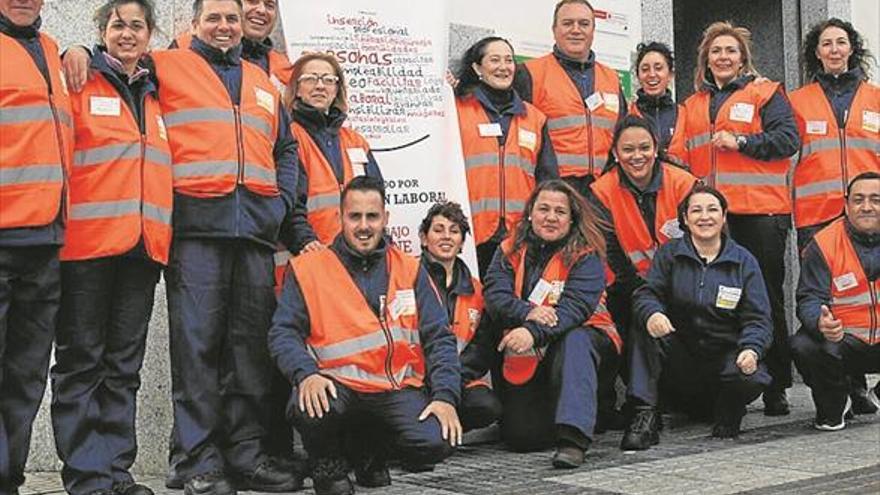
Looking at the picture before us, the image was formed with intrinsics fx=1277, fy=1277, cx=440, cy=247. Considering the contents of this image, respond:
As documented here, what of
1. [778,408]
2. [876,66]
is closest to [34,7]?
[778,408]

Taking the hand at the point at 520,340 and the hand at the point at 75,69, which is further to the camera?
the hand at the point at 520,340

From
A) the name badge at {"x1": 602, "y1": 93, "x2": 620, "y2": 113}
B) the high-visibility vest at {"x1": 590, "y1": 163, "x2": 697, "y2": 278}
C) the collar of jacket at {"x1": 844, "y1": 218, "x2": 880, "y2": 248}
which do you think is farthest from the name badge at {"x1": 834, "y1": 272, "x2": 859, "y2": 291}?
the name badge at {"x1": 602, "y1": 93, "x2": 620, "y2": 113}

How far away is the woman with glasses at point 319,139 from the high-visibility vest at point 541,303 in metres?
0.98

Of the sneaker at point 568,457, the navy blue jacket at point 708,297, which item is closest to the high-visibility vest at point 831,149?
the navy blue jacket at point 708,297

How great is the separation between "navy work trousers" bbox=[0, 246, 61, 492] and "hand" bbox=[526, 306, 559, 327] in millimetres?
2307

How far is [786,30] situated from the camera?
10023 millimetres

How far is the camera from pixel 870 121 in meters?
7.57

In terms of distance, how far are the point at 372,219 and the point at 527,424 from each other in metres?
1.58

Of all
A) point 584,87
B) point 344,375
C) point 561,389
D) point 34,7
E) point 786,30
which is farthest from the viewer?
point 786,30

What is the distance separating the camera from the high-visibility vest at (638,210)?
6.90m

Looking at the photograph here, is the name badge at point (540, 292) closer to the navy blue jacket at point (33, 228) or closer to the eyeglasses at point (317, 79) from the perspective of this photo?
the eyeglasses at point (317, 79)

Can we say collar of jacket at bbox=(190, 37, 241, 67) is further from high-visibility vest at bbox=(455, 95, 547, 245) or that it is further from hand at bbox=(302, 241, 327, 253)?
high-visibility vest at bbox=(455, 95, 547, 245)

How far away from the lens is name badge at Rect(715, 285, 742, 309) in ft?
21.4

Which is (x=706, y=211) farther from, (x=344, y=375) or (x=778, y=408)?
(x=344, y=375)
